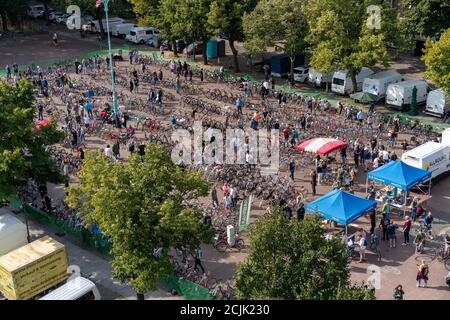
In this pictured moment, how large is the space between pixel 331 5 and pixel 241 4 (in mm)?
7569

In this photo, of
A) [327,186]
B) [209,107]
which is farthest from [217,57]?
[327,186]

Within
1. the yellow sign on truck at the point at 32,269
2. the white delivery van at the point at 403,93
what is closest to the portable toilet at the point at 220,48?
the white delivery van at the point at 403,93

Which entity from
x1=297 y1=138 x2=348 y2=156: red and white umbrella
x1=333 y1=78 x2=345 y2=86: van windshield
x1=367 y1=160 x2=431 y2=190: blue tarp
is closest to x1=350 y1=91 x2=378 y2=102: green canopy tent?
x1=333 y1=78 x2=345 y2=86: van windshield

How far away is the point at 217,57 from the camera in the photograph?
5312 centimetres

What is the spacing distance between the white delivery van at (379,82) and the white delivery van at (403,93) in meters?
Answer: 0.95

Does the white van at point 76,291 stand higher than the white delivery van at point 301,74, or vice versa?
the white delivery van at point 301,74

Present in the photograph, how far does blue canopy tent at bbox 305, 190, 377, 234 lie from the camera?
82.5 ft

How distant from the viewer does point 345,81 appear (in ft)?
141

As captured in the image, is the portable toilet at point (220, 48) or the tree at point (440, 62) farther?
the portable toilet at point (220, 48)

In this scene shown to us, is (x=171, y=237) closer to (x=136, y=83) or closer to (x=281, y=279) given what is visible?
→ (x=281, y=279)

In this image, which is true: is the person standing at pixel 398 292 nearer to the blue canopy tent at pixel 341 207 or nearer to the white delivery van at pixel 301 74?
the blue canopy tent at pixel 341 207

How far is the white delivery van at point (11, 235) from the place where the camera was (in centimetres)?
2462

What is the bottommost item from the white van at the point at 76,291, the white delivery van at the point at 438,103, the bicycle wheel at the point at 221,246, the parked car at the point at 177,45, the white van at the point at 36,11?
the bicycle wheel at the point at 221,246

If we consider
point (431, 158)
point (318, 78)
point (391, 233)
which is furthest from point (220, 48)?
point (391, 233)
